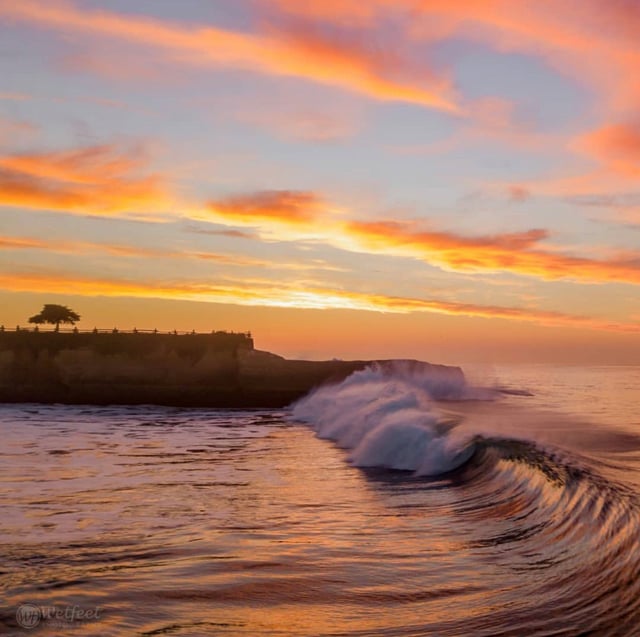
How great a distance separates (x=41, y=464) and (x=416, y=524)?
955 centimetres

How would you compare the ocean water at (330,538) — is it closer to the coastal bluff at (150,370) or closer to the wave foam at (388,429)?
the wave foam at (388,429)

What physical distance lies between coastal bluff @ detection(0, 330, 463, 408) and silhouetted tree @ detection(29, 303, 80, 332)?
1171 cm

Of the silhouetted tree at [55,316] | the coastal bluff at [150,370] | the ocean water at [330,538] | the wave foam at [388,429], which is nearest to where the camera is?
the ocean water at [330,538]

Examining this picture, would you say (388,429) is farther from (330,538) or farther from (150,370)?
(150,370)

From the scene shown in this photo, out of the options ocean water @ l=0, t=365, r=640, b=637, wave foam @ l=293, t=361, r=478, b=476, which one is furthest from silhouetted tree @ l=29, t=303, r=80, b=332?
ocean water @ l=0, t=365, r=640, b=637

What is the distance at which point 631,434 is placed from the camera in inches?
890

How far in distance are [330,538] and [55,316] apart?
61615mm

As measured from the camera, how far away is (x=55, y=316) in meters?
66.8

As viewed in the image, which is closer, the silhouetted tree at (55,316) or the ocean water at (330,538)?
the ocean water at (330,538)

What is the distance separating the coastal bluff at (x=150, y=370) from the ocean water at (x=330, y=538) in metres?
30.2

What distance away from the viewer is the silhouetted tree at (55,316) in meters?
66.1

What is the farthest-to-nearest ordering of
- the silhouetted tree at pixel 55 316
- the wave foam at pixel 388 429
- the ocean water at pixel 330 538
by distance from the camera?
the silhouetted tree at pixel 55 316, the wave foam at pixel 388 429, the ocean water at pixel 330 538

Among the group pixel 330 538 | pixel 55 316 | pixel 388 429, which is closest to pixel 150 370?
pixel 55 316

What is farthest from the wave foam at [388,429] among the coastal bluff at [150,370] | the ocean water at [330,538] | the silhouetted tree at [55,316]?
the silhouetted tree at [55,316]
